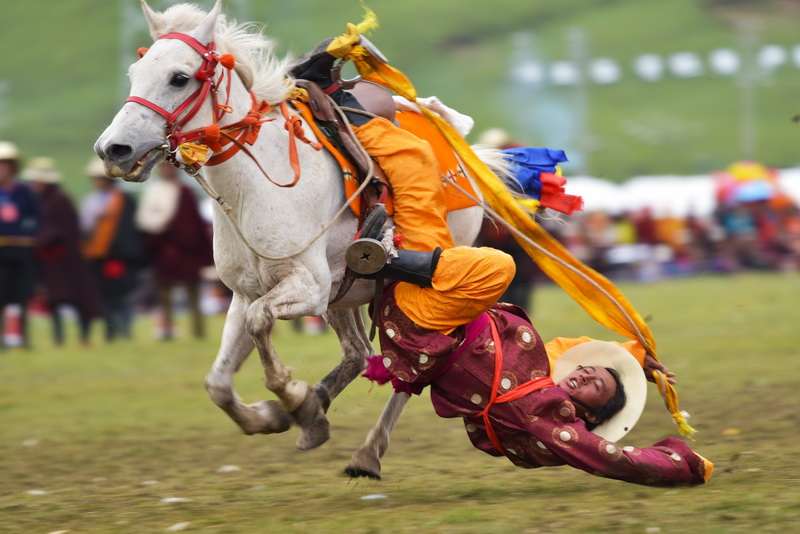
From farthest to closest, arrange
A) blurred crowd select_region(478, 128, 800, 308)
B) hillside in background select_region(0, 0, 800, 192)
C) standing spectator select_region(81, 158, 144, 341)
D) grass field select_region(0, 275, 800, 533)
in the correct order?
hillside in background select_region(0, 0, 800, 192) < blurred crowd select_region(478, 128, 800, 308) < standing spectator select_region(81, 158, 144, 341) < grass field select_region(0, 275, 800, 533)

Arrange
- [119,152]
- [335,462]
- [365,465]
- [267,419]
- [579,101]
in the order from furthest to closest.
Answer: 1. [579,101]
2. [335,462]
3. [365,465]
4. [267,419]
5. [119,152]

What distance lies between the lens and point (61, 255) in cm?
1625

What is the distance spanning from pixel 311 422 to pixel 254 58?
174 centimetres

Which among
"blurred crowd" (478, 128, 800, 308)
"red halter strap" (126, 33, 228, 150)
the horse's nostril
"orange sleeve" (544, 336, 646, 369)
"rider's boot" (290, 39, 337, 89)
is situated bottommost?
"orange sleeve" (544, 336, 646, 369)

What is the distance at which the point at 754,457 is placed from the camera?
7680 millimetres

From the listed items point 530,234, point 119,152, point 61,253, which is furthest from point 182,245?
point 119,152

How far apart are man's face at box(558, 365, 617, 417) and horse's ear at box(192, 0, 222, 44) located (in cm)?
228

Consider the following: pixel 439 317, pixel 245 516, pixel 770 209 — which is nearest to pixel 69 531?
pixel 245 516

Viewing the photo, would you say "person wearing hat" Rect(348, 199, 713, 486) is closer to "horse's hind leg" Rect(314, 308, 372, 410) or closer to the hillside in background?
"horse's hind leg" Rect(314, 308, 372, 410)

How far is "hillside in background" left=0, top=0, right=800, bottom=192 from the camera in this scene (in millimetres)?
56188

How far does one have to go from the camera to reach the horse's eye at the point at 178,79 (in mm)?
6383

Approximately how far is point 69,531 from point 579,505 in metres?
2.24

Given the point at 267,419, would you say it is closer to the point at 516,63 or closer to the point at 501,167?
the point at 501,167

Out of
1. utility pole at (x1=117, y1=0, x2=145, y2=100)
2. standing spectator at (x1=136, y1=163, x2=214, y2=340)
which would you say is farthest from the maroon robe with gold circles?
utility pole at (x1=117, y1=0, x2=145, y2=100)
